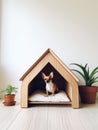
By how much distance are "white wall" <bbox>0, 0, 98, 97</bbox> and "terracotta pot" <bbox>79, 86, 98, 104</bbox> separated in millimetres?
276

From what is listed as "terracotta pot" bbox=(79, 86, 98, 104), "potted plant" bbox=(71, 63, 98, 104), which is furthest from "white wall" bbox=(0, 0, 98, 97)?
"terracotta pot" bbox=(79, 86, 98, 104)

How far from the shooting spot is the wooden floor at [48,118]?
970 millimetres

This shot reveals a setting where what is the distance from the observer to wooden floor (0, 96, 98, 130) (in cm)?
97

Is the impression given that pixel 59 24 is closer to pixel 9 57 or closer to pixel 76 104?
pixel 9 57

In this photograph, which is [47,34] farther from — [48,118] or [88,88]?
[48,118]

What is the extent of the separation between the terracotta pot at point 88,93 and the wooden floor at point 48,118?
11 centimetres

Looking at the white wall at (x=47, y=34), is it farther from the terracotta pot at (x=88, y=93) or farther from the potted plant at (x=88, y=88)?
the terracotta pot at (x=88, y=93)

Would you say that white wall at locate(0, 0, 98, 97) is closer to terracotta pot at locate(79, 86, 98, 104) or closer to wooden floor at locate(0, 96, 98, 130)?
terracotta pot at locate(79, 86, 98, 104)

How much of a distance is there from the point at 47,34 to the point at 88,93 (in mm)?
626

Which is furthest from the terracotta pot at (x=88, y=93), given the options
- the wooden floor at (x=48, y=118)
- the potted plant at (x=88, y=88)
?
the wooden floor at (x=48, y=118)

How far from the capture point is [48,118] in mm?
1117

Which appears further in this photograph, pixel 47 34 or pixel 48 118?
pixel 47 34

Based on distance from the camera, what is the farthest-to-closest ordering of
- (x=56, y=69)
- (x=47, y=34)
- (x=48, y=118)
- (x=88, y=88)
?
(x=47, y=34) < (x=88, y=88) < (x=56, y=69) < (x=48, y=118)

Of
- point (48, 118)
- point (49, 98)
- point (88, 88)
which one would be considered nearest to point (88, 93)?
point (88, 88)
